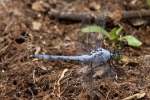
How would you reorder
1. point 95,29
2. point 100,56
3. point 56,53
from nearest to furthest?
point 100,56 → point 56,53 → point 95,29

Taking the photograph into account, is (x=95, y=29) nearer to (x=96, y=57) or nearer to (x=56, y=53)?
(x=56, y=53)

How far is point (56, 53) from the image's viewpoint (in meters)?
2.67

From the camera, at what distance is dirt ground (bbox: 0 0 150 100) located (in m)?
2.26

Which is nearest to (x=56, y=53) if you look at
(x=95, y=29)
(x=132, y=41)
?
(x=95, y=29)

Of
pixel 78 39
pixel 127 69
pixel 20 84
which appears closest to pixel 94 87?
pixel 127 69

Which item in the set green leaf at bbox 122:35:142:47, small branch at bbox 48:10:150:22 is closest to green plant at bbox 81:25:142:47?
green leaf at bbox 122:35:142:47

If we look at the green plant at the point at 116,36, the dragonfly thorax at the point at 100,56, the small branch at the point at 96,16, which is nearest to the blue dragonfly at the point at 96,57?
the dragonfly thorax at the point at 100,56

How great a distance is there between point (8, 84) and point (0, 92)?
85 millimetres

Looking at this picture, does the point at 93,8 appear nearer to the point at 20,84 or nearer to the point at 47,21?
the point at 47,21

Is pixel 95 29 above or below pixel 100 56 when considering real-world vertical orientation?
above

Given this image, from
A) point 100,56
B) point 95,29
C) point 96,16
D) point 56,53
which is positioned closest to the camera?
point 100,56

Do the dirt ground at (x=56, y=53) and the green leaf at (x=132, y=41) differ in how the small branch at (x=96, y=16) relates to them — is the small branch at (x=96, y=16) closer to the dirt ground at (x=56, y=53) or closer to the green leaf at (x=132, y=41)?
the dirt ground at (x=56, y=53)

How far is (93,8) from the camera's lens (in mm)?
3332

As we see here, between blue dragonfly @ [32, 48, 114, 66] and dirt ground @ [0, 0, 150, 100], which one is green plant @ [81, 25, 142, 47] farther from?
blue dragonfly @ [32, 48, 114, 66]
